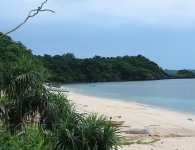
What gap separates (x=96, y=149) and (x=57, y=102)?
152cm

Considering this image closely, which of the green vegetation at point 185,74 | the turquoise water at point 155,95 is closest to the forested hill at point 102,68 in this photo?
the turquoise water at point 155,95

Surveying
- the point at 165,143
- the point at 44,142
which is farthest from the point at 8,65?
the point at 165,143

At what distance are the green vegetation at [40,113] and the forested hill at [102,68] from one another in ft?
249

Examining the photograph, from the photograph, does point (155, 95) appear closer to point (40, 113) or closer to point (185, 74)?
point (40, 113)

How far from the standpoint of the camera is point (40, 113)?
9.39m

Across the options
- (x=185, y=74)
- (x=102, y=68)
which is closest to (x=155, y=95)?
(x=102, y=68)

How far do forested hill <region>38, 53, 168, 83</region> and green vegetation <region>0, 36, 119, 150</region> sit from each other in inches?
2990

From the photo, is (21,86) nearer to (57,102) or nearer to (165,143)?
(57,102)

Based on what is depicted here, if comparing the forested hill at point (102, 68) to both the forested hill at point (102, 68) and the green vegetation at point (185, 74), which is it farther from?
the green vegetation at point (185, 74)

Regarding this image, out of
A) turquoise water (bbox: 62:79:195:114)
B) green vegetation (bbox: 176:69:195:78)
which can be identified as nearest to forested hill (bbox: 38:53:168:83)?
turquoise water (bbox: 62:79:195:114)

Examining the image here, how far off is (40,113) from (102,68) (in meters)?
90.2

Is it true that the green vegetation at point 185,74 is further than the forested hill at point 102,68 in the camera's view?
Yes

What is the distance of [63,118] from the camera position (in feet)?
30.0

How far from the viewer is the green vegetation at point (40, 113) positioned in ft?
27.4
